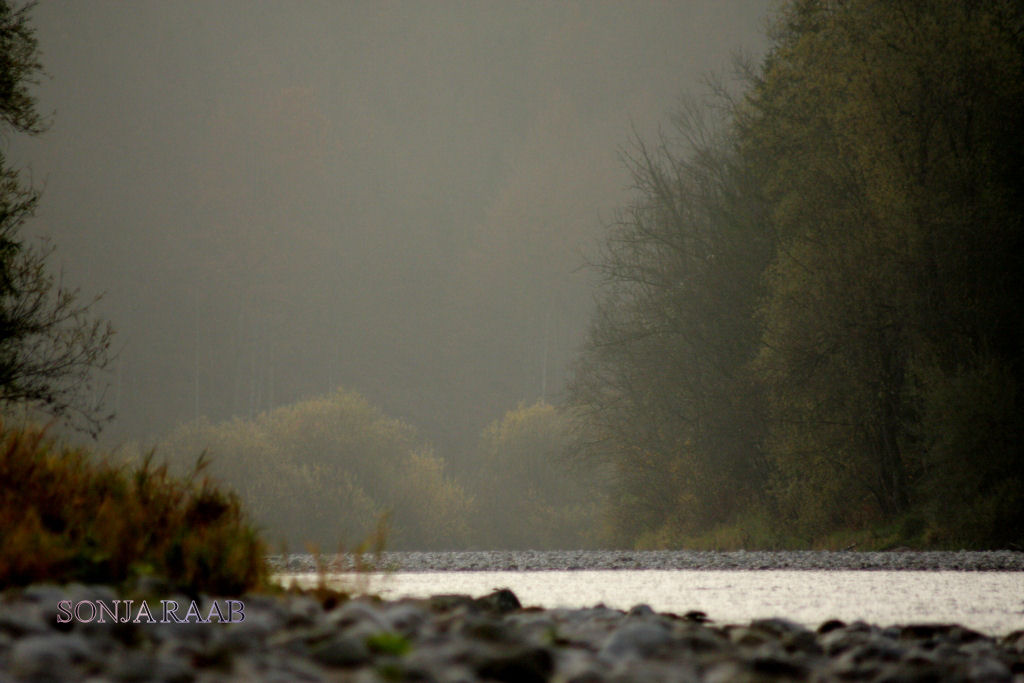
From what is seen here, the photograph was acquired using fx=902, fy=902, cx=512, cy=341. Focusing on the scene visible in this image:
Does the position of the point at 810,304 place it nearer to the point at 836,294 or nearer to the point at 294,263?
the point at 836,294

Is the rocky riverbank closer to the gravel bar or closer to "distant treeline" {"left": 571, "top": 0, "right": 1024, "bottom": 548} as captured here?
the gravel bar

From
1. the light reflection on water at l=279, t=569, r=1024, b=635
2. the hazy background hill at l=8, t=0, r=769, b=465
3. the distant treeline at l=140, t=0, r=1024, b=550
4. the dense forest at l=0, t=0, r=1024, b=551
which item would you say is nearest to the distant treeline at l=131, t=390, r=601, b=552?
the distant treeline at l=140, t=0, r=1024, b=550

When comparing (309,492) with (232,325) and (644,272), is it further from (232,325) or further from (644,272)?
(232,325)

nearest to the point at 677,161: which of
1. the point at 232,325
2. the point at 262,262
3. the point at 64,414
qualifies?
the point at 64,414

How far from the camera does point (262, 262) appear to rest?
114125 millimetres

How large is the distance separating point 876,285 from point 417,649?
14651mm

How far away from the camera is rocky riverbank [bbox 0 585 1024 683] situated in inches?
109

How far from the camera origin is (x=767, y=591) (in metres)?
7.67

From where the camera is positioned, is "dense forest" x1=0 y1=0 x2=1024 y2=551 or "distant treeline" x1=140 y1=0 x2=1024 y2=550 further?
"distant treeline" x1=140 y1=0 x2=1024 y2=550

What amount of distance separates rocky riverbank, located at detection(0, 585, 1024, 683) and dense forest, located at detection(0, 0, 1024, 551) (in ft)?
4.95

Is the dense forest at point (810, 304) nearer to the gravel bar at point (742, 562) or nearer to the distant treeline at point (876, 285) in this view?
the distant treeline at point (876, 285)

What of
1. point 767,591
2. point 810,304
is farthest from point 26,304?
point 810,304

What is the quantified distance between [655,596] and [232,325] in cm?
9086

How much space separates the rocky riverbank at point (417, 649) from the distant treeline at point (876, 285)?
10877 millimetres
